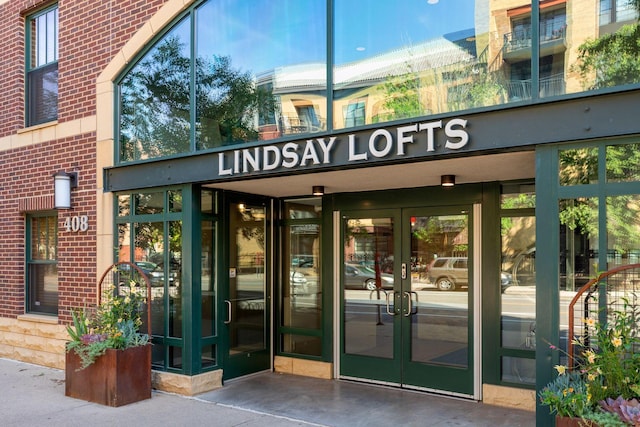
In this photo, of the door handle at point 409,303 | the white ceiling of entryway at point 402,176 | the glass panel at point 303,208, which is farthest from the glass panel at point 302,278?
the door handle at point 409,303

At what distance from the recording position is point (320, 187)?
704 cm

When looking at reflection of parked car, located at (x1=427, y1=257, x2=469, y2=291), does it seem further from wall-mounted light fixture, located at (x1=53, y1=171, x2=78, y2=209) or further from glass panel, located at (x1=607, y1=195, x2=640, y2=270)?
wall-mounted light fixture, located at (x1=53, y1=171, x2=78, y2=209)

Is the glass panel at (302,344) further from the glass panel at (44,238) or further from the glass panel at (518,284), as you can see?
the glass panel at (44,238)

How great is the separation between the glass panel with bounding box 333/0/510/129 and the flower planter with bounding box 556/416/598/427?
2499mm

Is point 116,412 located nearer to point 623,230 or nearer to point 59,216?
point 59,216

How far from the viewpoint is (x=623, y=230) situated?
13.7 ft

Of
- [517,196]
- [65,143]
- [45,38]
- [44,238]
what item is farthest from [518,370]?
[45,38]

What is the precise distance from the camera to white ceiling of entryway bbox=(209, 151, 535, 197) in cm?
521

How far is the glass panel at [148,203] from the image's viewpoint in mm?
7219

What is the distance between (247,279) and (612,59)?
5.22m

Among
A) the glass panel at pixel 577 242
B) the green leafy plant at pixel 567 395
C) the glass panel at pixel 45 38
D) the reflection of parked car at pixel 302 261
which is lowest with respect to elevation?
the green leafy plant at pixel 567 395

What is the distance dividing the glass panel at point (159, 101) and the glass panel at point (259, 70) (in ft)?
0.89

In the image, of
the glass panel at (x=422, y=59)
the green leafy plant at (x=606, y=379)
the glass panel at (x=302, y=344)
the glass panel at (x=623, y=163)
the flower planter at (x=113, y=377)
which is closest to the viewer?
the green leafy plant at (x=606, y=379)

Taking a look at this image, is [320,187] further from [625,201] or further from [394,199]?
[625,201]
